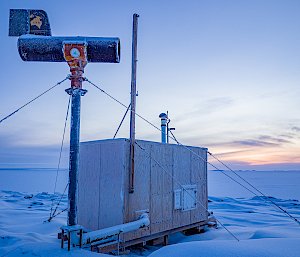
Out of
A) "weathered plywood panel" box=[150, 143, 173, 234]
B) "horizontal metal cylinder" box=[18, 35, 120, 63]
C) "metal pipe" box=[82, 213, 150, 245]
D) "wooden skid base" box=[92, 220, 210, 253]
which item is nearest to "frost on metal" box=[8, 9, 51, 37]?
"horizontal metal cylinder" box=[18, 35, 120, 63]

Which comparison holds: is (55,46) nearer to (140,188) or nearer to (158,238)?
(140,188)

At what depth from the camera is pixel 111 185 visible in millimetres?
8094

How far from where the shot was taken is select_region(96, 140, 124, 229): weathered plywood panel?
7.85 m

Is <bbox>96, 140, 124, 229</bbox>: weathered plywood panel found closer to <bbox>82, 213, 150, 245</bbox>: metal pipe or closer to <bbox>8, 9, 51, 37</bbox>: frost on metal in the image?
<bbox>82, 213, 150, 245</bbox>: metal pipe

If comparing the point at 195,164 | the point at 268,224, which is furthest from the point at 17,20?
the point at 268,224

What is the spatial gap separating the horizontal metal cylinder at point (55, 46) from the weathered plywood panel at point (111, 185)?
10.0ft

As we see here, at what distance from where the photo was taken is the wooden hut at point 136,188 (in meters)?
7.98

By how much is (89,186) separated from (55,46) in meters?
4.59

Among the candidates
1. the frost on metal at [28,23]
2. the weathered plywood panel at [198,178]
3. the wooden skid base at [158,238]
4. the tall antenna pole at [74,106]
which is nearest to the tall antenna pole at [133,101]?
the wooden skid base at [158,238]

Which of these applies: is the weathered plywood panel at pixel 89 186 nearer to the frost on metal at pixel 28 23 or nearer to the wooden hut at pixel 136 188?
the wooden hut at pixel 136 188

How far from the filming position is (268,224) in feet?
42.7

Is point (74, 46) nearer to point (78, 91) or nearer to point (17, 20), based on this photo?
point (78, 91)

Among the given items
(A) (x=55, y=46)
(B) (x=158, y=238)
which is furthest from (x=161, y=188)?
(A) (x=55, y=46)

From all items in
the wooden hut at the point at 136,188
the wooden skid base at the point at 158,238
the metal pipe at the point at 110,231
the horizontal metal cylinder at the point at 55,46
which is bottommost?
the wooden skid base at the point at 158,238
